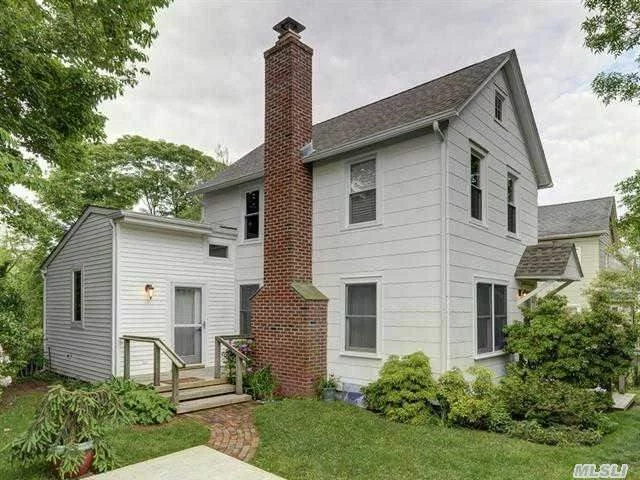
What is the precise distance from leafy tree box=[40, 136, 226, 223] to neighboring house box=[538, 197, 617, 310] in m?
19.5

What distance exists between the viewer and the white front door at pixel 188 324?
10.3 meters

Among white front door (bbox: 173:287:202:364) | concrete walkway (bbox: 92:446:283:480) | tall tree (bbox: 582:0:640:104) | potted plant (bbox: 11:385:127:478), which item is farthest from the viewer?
white front door (bbox: 173:287:202:364)

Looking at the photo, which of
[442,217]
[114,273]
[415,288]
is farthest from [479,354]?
[114,273]

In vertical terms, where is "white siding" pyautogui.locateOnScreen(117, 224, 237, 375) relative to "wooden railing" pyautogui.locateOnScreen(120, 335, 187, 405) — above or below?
above

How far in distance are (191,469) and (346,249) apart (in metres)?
5.24

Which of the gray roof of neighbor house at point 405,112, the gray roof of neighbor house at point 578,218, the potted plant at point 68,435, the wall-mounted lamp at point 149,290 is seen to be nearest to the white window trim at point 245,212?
the gray roof of neighbor house at point 405,112

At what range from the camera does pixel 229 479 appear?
458 cm

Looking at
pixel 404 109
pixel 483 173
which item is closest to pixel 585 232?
pixel 483 173

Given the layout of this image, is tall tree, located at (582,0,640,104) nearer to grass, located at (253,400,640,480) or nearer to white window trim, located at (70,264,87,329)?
grass, located at (253,400,640,480)

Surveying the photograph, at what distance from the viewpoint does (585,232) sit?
2067cm

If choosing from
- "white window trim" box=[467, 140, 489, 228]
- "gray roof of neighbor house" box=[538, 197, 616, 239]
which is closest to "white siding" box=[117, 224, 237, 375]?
"white window trim" box=[467, 140, 489, 228]

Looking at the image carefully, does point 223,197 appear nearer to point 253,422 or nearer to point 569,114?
point 253,422

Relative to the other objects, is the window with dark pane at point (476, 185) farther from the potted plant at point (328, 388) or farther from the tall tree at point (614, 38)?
the potted plant at point (328, 388)

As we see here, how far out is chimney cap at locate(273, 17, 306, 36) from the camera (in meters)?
9.65
